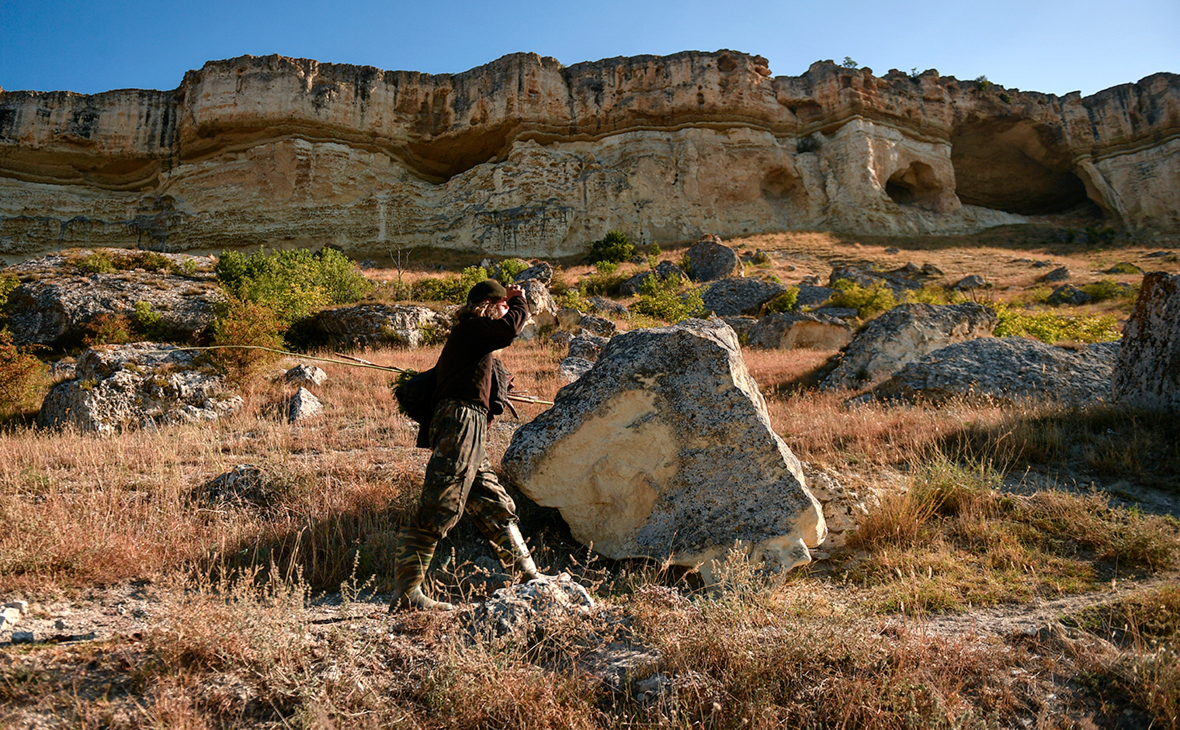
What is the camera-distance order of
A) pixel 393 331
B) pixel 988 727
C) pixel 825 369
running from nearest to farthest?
pixel 988 727, pixel 825 369, pixel 393 331

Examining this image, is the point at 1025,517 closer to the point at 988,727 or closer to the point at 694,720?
the point at 988,727

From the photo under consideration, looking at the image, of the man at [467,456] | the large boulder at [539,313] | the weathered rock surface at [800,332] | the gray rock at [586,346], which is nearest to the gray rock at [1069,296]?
the weathered rock surface at [800,332]

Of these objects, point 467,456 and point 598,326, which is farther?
point 598,326

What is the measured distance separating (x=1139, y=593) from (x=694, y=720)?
7.24ft

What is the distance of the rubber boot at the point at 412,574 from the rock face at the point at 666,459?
0.76 metres

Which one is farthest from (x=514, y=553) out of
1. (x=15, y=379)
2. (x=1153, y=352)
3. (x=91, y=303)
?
(x=91, y=303)

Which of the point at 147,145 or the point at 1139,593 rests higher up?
the point at 147,145

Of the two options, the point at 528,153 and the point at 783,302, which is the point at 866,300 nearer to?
the point at 783,302

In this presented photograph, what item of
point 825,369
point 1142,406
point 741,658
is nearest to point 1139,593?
point 741,658

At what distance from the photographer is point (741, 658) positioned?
7.48 ft

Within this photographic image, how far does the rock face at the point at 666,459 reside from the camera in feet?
11.1

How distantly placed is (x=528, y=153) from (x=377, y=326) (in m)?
18.3

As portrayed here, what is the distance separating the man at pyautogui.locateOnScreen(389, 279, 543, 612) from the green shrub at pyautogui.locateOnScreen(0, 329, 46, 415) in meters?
7.26

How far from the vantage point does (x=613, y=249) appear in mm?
24781
